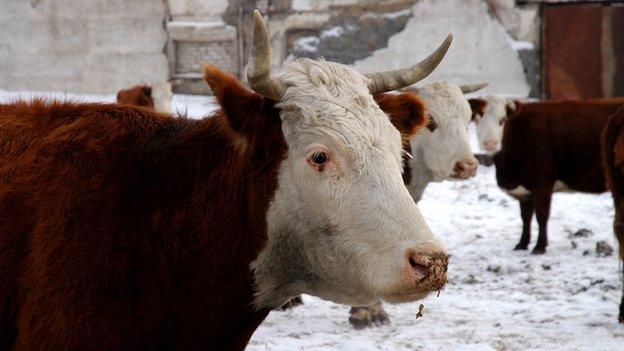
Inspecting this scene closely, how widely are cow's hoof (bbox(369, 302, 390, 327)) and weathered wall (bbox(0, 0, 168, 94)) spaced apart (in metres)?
14.1

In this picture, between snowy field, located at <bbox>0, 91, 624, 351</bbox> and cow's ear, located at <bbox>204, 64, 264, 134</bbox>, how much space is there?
0.28 metres

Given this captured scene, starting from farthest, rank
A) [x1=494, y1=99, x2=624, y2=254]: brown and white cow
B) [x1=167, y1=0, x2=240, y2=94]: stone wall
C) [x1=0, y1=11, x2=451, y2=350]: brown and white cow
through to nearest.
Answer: [x1=167, y1=0, x2=240, y2=94]: stone wall → [x1=494, y1=99, x2=624, y2=254]: brown and white cow → [x1=0, y1=11, x2=451, y2=350]: brown and white cow

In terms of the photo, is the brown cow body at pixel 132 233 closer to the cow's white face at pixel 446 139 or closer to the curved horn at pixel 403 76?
the curved horn at pixel 403 76

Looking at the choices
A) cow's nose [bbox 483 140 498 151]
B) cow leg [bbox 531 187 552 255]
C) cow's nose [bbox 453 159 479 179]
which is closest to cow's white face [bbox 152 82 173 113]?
cow's nose [bbox 483 140 498 151]

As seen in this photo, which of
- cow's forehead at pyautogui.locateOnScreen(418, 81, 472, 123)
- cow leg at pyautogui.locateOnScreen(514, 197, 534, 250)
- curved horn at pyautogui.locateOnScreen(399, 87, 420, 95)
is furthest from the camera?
cow leg at pyautogui.locateOnScreen(514, 197, 534, 250)

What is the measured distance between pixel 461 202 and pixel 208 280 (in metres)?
8.92

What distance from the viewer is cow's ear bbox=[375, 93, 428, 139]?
3.28 metres

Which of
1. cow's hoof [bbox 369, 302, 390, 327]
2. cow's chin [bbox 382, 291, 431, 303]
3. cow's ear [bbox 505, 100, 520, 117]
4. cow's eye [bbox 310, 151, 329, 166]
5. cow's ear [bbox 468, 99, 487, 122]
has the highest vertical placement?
cow's eye [bbox 310, 151, 329, 166]

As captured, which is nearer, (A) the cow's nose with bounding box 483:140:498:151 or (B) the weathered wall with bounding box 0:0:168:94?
(A) the cow's nose with bounding box 483:140:498:151

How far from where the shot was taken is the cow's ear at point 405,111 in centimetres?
328

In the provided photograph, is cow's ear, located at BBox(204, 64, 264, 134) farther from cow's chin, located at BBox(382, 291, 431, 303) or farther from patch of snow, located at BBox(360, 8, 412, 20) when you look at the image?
patch of snow, located at BBox(360, 8, 412, 20)

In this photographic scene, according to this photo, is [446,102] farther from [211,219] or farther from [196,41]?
[196,41]

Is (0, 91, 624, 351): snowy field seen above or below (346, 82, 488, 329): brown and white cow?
below

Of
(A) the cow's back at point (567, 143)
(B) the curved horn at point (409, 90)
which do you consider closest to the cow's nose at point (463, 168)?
(B) the curved horn at point (409, 90)
